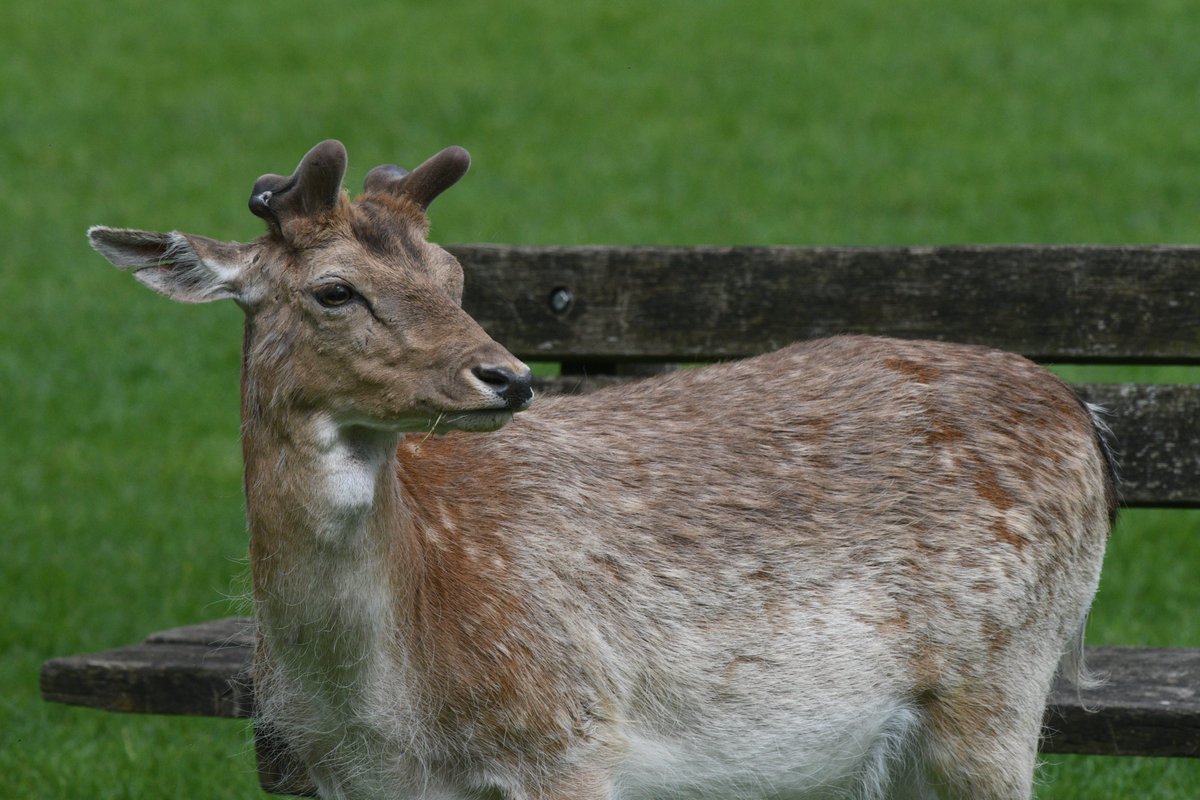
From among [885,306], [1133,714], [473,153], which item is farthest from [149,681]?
[473,153]

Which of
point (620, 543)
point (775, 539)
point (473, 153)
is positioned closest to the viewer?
point (620, 543)

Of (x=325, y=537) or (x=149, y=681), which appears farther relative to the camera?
(x=149, y=681)

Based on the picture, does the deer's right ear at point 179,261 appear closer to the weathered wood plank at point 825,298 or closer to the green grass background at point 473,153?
the weathered wood plank at point 825,298

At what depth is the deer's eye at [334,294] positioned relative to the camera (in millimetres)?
4012

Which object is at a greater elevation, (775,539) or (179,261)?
(179,261)

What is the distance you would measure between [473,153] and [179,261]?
450 inches

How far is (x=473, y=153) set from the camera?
15492 millimetres

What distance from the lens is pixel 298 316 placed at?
408cm

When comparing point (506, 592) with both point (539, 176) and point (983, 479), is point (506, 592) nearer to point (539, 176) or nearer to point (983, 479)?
point (983, 479)

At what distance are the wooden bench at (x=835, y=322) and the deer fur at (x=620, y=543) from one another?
0.72 metres

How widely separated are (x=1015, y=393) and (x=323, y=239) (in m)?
2.05

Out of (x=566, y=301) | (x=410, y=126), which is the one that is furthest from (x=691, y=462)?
(x=410, y=126)

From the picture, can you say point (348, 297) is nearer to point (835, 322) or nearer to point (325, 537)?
point (325, 537)

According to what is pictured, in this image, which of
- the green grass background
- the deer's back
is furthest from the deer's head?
the green grass background
